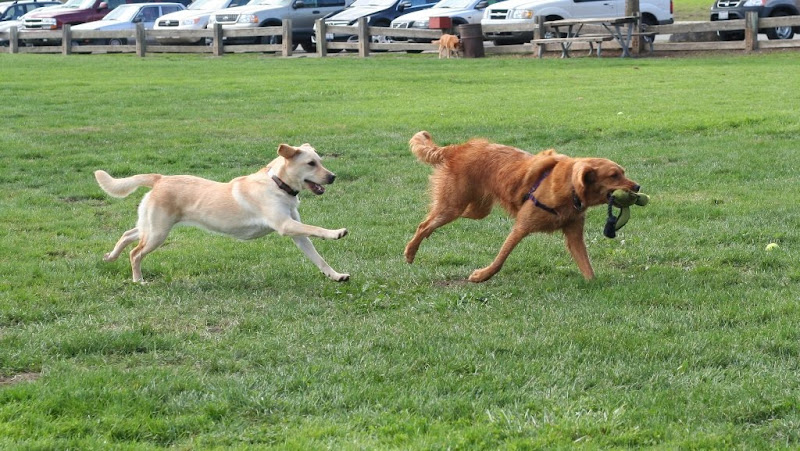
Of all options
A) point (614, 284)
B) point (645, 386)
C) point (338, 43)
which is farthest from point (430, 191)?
point (338, 43)

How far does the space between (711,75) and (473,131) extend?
8.31 m

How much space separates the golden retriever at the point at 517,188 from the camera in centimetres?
714

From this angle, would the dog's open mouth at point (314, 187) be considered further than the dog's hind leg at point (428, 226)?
No

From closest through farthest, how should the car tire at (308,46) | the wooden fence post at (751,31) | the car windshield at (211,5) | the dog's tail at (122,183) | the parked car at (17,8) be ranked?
1. the dog's tail at (122,183)
2. the wooden fence post at (751,31)
3. the car tire at (308,46)
4. the car windshield at (211,5)
5. the parked car at (17,8)

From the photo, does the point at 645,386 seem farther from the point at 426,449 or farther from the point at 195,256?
the point at 195,256

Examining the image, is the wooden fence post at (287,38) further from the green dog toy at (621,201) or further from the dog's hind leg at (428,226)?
the green dog toy at (621,201)

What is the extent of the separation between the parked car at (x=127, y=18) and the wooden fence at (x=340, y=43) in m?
0.65

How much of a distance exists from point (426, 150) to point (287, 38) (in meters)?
23.4

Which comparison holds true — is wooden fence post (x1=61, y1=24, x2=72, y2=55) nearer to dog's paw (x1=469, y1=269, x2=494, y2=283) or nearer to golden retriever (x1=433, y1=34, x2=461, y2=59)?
golden retriever (x1=433, y1=34, x2=461, y2=59)

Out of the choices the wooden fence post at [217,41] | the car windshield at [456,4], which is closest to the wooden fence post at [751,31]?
the car windshield at [456,4]

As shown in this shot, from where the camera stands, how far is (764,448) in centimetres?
427

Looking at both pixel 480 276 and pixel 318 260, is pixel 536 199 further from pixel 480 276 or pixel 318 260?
pixel 318 260

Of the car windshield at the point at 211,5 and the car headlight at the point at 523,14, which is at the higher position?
the car windshield at the point at 211,5

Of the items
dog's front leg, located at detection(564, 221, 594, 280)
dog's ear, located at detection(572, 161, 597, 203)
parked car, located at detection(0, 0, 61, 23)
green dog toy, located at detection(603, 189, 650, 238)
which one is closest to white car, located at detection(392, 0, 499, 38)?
parked car, located at detection(0, 0, 61, 23)
